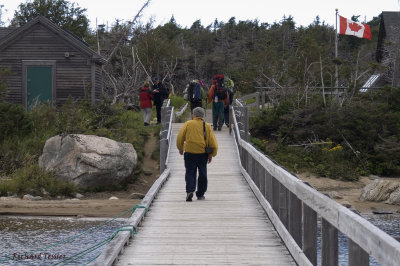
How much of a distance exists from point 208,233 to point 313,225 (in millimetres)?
2614

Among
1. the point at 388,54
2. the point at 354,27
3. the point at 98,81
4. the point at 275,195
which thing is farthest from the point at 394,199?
the point at 388,54

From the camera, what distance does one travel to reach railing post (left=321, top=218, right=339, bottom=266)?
5586 mm

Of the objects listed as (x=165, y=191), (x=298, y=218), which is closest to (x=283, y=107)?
(x=165, y=191)

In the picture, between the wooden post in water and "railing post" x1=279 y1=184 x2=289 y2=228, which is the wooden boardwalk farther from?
the wooden post in water

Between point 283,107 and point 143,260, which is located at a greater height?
point 283,107

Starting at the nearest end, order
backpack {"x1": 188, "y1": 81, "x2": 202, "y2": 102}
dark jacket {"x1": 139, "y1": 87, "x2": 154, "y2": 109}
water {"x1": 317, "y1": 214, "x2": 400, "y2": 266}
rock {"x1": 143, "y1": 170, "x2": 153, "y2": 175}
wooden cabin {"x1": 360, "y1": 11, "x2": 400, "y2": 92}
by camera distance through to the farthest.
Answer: water {"x1": 317, "y1": 214, "x2": 400, "y2": 266} < backpack {"x1": 188, "y1": 81, "x2": 202, "y2": 102} < rock {"x1": 143, "y1": 170, "x2": 153, "y2": 175} < dark jacket {"x1": 139, "y1": 87, "x2": 154, "y2": 109} < wooden cabin {"x1": 360, "y1": 11, "x2": 400, "y2": 92}

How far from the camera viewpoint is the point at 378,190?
2153 cm

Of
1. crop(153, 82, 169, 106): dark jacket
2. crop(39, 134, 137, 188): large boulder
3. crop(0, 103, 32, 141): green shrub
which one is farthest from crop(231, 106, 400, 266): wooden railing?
crop(153, 82, 169, 106): dark jacket

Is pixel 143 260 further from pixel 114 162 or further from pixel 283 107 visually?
pixel 283 107

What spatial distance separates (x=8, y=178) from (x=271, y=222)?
43.7 ft

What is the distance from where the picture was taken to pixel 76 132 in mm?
22219

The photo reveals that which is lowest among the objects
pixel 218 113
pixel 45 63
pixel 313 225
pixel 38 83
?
pixel 313 225

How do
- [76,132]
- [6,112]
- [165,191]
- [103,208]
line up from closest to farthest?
[165,191]
[103,208]
[76,132]
[6,112]

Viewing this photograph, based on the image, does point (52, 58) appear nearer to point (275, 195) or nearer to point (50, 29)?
point (50, 29)
